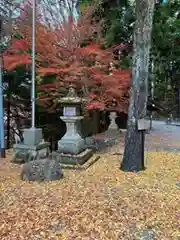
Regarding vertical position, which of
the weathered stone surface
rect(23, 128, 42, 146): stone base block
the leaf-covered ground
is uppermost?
rect(23, 128, 42, 146): stone base block

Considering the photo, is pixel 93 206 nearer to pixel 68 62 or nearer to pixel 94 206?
pixel 94 206

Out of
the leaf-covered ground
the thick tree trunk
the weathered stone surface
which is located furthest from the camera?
the thick tree trunk

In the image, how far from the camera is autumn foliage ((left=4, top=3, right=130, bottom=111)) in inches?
265

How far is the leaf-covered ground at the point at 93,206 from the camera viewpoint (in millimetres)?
2945

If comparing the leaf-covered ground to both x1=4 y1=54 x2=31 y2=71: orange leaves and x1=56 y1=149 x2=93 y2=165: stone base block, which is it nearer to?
x1=56 y1=149 x2=93 y2=165: stone base block

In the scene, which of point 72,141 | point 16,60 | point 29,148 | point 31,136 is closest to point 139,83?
point 72,141

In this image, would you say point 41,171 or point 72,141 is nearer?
point 41,171

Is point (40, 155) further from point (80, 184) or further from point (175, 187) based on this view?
point (175, 187)

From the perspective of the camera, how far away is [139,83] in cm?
514

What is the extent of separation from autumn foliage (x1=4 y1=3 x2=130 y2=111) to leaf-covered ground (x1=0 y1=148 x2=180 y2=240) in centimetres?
231

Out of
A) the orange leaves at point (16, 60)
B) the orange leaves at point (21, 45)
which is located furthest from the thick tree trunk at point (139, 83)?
the orange leaves at point (21, 45)

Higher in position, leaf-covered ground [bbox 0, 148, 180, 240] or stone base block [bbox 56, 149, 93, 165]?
stone base block [bbox 56, 149, 93, 165]

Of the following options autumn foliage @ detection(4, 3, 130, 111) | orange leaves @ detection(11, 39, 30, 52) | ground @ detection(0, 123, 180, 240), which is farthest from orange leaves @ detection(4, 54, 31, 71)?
ground @ detection(0, 123, 180, 240)

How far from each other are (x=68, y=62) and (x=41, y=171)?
2.90 meters
